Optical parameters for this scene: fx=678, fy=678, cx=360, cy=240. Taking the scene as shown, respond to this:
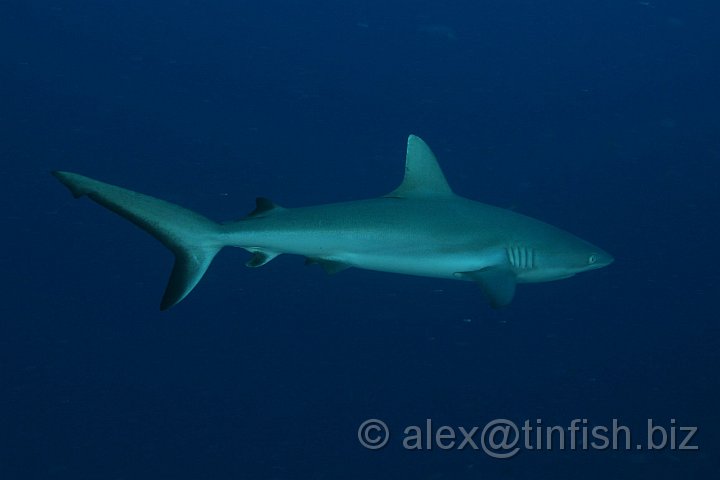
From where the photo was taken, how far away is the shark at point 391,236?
15.0 ft

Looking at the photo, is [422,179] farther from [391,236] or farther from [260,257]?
[260,257]

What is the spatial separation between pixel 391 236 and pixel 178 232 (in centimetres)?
149

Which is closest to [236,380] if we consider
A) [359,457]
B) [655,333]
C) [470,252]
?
[359,457]

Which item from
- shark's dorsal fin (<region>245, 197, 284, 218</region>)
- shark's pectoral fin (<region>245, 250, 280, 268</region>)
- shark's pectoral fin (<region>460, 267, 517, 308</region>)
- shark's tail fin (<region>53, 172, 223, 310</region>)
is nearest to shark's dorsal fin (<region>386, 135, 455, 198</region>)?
shark's pectoral fin (<region>460, 267, 517, 308</region>)

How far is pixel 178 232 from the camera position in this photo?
461 cm

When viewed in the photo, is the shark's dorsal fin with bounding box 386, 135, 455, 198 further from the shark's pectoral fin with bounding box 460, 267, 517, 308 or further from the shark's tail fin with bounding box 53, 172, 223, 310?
the shark's tail fin with bounding box 53, 172, 223, 310

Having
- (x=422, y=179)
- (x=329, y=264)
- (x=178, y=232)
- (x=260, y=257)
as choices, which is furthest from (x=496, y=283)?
(x=178, y=232)

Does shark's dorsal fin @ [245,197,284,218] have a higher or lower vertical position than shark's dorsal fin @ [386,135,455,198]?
lower

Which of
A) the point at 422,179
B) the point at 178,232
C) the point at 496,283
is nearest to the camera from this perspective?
the point at 178,232

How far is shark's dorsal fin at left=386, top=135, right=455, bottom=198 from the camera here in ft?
17.8

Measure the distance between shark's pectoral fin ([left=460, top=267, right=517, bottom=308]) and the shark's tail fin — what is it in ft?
6.43

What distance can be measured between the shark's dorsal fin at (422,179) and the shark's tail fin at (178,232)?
1.57 m

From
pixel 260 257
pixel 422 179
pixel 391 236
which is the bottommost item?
pixel 260 257

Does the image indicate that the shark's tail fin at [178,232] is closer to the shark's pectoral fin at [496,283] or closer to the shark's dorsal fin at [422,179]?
the shark's dorsal fin at [422,179]
